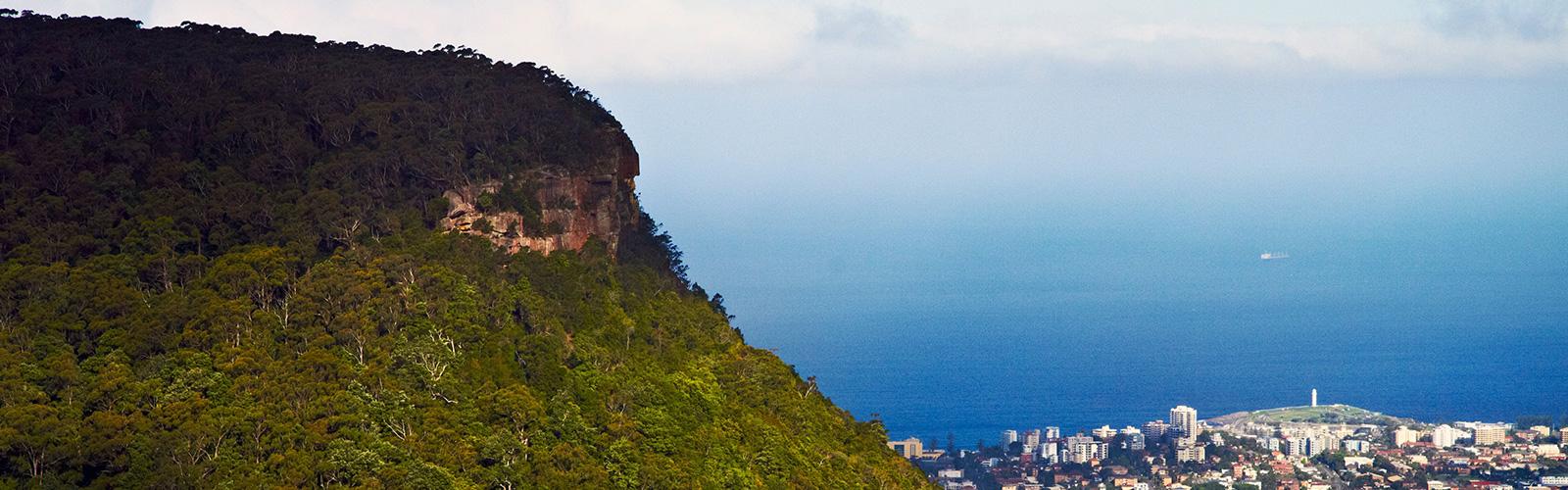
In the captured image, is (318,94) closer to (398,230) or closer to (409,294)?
(398,230)

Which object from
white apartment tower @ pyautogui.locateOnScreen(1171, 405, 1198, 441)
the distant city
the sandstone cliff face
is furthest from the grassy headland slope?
the sandstone cliff face

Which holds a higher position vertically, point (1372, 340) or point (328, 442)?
point (1372, 340)

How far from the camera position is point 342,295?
31.1 metres

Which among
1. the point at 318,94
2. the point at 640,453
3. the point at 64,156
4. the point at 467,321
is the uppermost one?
the point at 318,94

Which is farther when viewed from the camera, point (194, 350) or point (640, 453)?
point (640, 453)

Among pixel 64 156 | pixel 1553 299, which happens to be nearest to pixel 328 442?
pixel 64 156

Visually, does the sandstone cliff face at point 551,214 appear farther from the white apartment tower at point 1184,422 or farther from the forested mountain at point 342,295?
the white apartment tower at point 1184,422

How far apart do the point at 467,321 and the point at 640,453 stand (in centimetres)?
410

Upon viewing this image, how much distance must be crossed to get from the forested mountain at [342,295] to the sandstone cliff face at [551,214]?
7 cm

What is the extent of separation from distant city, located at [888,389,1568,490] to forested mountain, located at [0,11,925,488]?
2200 cm

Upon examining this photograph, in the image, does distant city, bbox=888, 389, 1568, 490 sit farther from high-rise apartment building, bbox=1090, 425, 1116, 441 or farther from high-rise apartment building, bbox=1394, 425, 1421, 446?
high-rise apartment building, bbox=1090, 425, 1116, 441

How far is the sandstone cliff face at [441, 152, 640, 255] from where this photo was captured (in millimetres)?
36875

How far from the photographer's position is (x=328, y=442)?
26.6 metres

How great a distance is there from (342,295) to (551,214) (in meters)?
8.15
